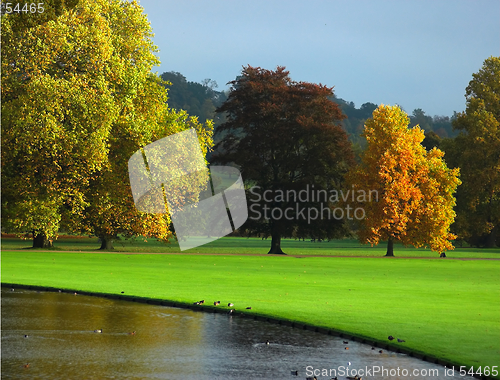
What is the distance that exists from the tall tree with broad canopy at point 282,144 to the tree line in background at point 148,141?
13cm

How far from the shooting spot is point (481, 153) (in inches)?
2800

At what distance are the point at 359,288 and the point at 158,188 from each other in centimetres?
2112

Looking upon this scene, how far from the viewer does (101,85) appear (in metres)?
37.0

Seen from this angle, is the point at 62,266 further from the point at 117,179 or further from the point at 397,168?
the point at 397,168

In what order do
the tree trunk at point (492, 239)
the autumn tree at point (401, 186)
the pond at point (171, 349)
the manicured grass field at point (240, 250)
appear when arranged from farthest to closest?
the tree trunk at point (492, 239) < the manicured grass field at point (240, 250) < the autumn tree at point (401, 186) < the pond at point (171, 349)

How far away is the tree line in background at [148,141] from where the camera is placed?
35875 mm

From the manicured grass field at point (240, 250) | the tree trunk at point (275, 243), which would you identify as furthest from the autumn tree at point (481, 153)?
the tree trunk at point (275, 243)

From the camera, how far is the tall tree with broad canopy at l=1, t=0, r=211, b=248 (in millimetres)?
35250

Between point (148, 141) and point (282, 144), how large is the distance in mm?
20677

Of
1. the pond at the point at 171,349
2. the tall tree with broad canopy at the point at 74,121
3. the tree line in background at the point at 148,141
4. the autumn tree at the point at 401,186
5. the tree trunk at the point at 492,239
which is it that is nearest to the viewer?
the pond at the point at 171,349

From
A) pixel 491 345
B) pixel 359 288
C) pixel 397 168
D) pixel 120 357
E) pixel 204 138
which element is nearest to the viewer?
pixel 120 357

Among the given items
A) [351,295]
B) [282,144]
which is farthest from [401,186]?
[351,295]

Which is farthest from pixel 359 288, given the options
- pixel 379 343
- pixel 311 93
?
pixel 311 93

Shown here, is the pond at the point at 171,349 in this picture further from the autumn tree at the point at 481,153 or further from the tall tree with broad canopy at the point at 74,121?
the autumn tree at the point at 481,153
